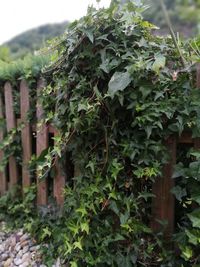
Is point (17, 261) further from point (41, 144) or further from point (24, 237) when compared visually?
point (41, 144)

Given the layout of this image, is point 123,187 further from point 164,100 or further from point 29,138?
point 29,138

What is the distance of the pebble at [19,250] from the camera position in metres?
2.41

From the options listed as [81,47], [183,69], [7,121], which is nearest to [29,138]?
[7,121]

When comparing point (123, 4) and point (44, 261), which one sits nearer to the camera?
point (123, 4)

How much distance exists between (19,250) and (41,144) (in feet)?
2.83

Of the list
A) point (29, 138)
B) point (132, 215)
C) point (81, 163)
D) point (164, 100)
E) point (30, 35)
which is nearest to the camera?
point (164, 100)

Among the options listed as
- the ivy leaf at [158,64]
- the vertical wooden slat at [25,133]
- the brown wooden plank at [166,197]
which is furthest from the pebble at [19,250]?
the ivy leaf at [158,64]

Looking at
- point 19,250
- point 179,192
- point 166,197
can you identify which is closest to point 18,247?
point 19,250

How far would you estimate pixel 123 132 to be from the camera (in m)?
1.93

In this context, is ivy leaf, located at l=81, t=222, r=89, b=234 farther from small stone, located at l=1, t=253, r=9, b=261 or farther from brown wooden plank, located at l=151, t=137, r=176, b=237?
small stone, located at l=1, t=253, r=9, b=261

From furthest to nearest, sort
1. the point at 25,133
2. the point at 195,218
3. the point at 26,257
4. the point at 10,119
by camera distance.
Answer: the point at 10,119 → the point at 25,133 → the point at 26,257 → the point at 195,218

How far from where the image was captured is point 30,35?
1756 cm

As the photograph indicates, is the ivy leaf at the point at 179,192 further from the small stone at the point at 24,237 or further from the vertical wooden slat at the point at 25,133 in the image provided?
the vertical wooden slat at the point at 25,133

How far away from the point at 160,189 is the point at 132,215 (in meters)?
0.23
